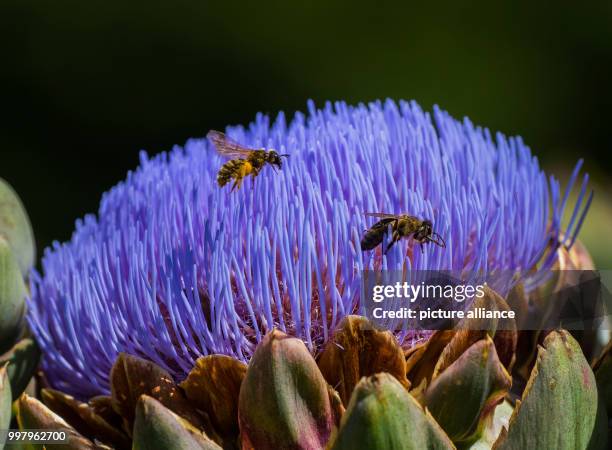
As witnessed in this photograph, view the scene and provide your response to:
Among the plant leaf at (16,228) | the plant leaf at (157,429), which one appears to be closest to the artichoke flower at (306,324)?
the plant leaf at (157,429)

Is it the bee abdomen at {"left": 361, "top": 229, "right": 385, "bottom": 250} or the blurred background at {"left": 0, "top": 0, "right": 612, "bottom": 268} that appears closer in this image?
the bee abdomen at {"left": 361, "top": 229, "right": 385, "bottom": 250}

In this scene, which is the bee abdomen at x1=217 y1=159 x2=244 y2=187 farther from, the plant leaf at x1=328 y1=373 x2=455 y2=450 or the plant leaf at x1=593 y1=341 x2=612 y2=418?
the plant leaf at x1=593 y1=341 x2=612 y2=418

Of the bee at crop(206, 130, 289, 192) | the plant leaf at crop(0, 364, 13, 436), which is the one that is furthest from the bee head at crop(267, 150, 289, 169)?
the plant leaf at crop(0, 364, 13, 436)

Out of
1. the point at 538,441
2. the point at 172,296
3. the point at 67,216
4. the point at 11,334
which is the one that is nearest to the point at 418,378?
the point at 538,441

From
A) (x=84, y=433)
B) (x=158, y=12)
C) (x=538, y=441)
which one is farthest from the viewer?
(x=158, y=12)

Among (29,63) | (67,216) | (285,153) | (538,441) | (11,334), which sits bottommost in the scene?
(538,441)

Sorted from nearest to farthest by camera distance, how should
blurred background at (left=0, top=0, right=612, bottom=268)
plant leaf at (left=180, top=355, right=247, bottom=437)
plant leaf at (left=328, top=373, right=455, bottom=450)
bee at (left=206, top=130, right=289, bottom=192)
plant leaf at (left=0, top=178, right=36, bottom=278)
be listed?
plant leaf at (left=328, top=373, right=455, bottom=450) → plant leaf at (left=180, top=355, right=247, bottom=437) → bee at (left=206, top=130, right=289, bottom=192) → plant leaf at (left=0, top=178, right=36, bottom=278) → blurred background at (left=0, top=0, right=612, bottom=268)

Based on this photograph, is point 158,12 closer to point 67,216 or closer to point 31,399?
point 67,216
